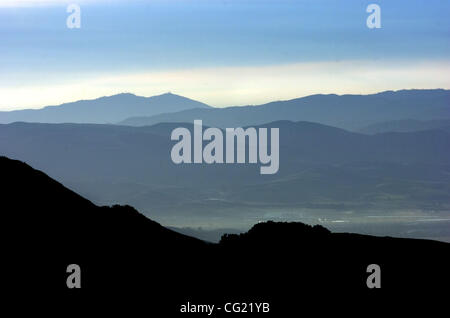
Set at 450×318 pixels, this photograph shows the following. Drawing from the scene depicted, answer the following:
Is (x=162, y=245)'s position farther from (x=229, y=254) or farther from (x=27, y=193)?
(x=27, y=193)

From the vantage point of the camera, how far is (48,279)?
53688mm

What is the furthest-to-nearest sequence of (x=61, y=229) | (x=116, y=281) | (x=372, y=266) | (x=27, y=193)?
1. (x=27, y=193)
2. (x=61, y=229)
3. (x=372, y=266)
4. (x=116, y=281)

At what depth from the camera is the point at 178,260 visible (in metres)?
60.2

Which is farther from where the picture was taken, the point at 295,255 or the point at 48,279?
the point at 295,255

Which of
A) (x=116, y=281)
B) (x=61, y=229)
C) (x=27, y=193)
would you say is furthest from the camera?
(x=27, y=193)

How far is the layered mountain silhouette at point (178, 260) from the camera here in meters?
53.3

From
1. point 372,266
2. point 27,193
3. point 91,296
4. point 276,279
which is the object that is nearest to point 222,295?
point 276,279

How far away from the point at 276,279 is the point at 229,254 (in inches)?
238

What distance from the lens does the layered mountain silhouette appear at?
53.3 metres
